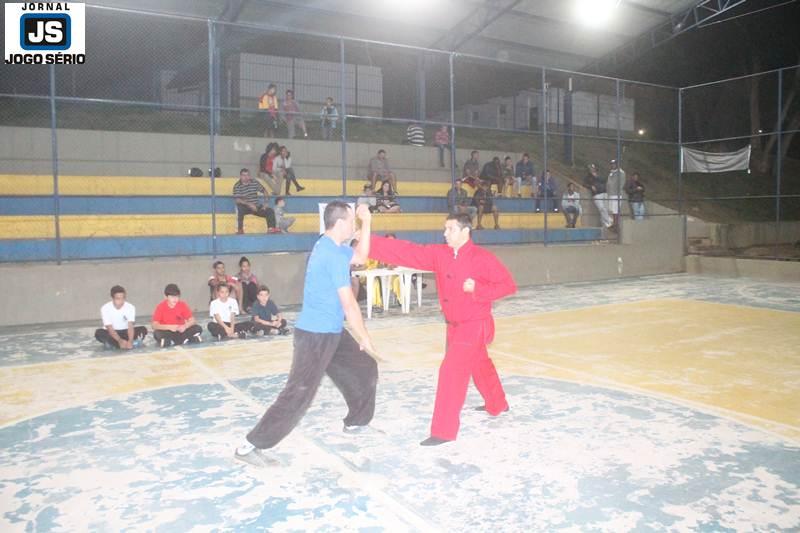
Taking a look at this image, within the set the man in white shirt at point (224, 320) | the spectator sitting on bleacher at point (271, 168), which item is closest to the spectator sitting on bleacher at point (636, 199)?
the spectator sitting on bleacher at point (271, 168)

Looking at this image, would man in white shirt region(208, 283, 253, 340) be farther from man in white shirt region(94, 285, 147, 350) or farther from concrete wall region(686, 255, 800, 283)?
concrete wall region(686, 255, 800, 283)

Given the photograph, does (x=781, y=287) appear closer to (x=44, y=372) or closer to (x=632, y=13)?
(x=632, y=13)

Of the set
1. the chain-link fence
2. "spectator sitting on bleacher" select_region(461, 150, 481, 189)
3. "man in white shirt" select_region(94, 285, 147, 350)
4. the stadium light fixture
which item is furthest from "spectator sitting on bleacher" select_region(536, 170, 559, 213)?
"man in white shirt" select_region(94, 285, 147, 350)

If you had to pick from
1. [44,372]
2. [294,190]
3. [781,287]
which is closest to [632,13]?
[781,287]

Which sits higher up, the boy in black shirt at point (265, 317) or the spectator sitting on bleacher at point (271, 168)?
the spectator sitting on bleacher at point (271, 168)

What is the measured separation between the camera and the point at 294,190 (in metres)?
16.7

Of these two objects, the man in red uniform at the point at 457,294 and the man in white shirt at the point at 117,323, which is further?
the man in white shirt at the point at 117,323

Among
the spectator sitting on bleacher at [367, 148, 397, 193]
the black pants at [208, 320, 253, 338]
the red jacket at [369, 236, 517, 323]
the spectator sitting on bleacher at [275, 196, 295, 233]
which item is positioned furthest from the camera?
the spectator sitting on bleacher at [367, 148, 397, 193]

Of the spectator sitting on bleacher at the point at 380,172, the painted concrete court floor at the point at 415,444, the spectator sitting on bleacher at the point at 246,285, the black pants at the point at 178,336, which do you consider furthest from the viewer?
the spectator sitting on bleacher at the point at 380,172

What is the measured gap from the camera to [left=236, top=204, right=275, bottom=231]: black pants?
13.5 m

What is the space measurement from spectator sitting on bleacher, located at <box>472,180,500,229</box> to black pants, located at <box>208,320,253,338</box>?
7.87m

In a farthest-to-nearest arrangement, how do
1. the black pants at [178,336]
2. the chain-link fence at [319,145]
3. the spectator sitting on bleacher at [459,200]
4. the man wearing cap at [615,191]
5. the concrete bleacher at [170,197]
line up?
1. the man wearing cap at [615,191]
2. the spectator sitting on bleacher at [459,200]
3. the chain-link fence at [319,145]
4. the concrete bleacher at [170,197]
5. the black pants at [178,336]

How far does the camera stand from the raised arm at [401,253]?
5.22m

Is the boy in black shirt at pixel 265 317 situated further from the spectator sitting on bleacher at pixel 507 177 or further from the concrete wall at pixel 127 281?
the spectator sitting on bleacher at pixel 507 177
